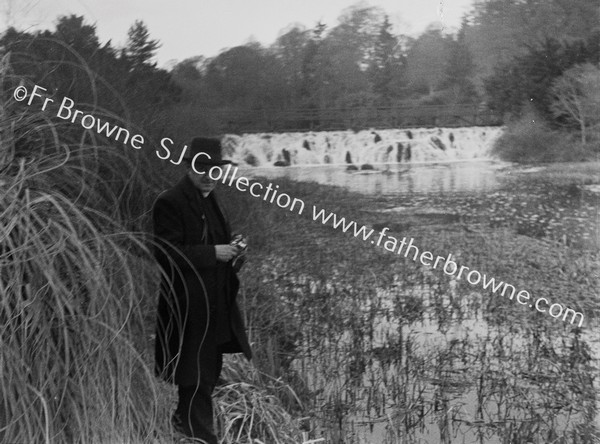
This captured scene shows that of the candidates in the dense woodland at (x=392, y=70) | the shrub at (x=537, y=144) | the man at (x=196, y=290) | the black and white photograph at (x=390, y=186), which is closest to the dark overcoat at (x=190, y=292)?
the man at (x=196, y=290)

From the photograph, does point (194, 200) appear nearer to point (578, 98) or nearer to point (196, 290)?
point (196, 290)

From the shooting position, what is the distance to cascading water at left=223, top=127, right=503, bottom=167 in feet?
17.6

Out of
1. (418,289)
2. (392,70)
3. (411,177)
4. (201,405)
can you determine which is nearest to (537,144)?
(411,177)

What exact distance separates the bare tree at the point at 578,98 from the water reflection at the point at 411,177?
1.63 feet

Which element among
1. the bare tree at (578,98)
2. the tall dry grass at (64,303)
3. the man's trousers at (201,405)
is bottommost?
the man's trousers at (201,405)

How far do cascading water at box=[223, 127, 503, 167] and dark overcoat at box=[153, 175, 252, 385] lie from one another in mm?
1473

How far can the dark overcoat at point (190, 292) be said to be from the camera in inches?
149

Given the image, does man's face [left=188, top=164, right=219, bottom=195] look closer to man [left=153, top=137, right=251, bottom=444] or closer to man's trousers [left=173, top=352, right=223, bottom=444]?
man [left=153, top=137, right=251, bottom=444]

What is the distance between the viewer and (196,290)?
151 inches

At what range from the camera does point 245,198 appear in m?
5.33

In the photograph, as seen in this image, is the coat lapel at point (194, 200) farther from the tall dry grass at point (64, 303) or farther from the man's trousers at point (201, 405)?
the man's trousers at point (201, 405)

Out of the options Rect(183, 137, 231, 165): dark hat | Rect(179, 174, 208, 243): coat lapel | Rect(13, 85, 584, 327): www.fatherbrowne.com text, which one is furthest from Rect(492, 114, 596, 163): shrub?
Rect(179, 174, 208, 243): coat lapel

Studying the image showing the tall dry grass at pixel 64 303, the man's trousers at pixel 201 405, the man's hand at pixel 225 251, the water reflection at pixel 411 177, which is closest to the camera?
the tall dry grass at pixel 64 303

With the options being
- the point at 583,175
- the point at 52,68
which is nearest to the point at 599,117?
the point at 583,175
